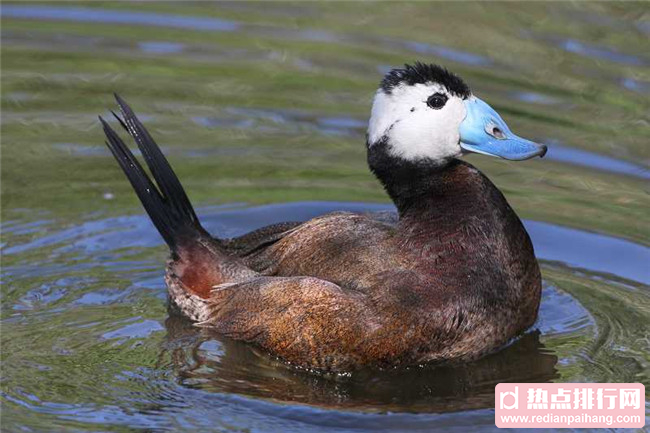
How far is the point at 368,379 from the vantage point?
6.55m

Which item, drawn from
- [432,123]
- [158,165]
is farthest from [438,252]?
[158,165]

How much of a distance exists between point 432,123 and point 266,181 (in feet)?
8.26

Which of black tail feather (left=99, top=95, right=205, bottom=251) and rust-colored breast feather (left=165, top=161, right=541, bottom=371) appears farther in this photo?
black tail feather (left=99, top=95, right=205, bottom=251)

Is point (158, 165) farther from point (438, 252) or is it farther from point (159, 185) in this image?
point (438, 252)

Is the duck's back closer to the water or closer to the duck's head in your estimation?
the duck's head

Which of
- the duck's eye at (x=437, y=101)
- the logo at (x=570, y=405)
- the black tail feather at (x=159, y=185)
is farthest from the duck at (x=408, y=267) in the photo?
the logo at (x=570, y=405)

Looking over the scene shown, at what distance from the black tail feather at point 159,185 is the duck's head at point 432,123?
1162mm

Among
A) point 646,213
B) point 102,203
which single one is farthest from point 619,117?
point 102,203

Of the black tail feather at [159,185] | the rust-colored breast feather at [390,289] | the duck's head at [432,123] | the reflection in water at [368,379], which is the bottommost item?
the reflection in water at [368,379]

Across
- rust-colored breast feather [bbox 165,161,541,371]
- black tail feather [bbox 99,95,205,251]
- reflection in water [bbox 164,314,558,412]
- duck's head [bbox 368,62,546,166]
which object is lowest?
reflection in water [bbox 164,314,558,412]

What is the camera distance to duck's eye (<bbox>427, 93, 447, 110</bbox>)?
6.78 m

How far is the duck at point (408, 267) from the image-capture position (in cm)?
652

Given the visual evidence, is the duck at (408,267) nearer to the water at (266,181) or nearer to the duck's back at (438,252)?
the duck's back at (438,252)

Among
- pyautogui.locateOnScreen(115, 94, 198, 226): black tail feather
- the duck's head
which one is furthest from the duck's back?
pyautogui.locateOnScreen(115, 94, 198, 226): black tail feather
